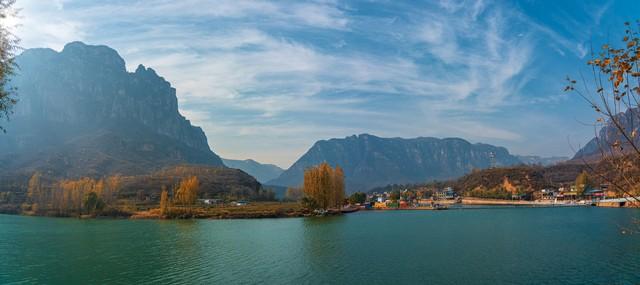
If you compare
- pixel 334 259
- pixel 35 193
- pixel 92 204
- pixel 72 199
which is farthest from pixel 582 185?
pixel 35 193

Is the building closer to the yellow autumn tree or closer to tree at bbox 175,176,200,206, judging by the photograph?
the yellow autumn tree

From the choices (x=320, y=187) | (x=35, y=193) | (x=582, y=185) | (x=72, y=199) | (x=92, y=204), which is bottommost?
(x=92, y=204)

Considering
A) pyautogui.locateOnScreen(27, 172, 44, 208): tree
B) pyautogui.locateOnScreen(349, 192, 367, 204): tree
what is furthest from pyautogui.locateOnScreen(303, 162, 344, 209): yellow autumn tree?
pyautogui.locateOnScreen(27, 172, 44, 208): tree

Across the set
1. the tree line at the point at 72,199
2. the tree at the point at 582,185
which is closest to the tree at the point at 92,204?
the tree line at the point at 72,199

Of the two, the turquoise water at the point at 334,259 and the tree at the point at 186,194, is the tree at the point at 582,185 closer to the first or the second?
the turquoise water at the point at 334,259

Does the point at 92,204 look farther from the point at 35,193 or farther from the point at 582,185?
the point at 582,185

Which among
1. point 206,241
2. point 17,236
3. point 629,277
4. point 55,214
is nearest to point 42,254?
point 206,241

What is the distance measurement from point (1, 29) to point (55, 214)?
141147 millimetres

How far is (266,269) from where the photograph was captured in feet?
124

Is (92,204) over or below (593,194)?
over

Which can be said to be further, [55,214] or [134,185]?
[134,185]

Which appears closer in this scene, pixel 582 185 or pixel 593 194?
pixel 582 185

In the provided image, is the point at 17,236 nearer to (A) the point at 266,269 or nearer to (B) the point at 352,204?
(A) the point at 266,269

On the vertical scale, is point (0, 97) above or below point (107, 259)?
above
